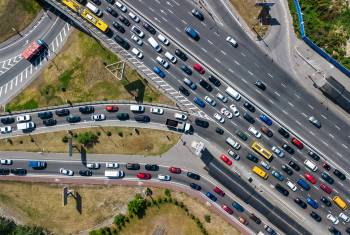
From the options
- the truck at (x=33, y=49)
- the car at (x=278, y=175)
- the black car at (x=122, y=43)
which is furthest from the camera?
the truck at (x=33, y=49)

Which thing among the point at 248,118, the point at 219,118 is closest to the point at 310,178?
the point at 248,118

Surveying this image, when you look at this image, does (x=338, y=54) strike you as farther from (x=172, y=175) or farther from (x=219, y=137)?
(x=172, y=175)

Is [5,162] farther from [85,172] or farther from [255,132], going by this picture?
[255,132]

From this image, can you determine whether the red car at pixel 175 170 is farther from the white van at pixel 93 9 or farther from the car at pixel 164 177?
the white van at pixel 93 9

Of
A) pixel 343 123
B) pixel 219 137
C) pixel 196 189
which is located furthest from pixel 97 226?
pixel 343 123

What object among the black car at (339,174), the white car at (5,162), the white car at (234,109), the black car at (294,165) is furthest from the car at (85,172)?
the black car at (339,174)

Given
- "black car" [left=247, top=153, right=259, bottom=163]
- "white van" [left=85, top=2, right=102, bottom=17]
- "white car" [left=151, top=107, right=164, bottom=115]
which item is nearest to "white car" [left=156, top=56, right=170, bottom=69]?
"white car" [left=151, top=107, right=164, bottom=115]

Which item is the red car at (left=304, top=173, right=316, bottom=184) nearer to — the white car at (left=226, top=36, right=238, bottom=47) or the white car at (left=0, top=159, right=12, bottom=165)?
the white car at (left=226, top=36, right=238, bottom=47)
